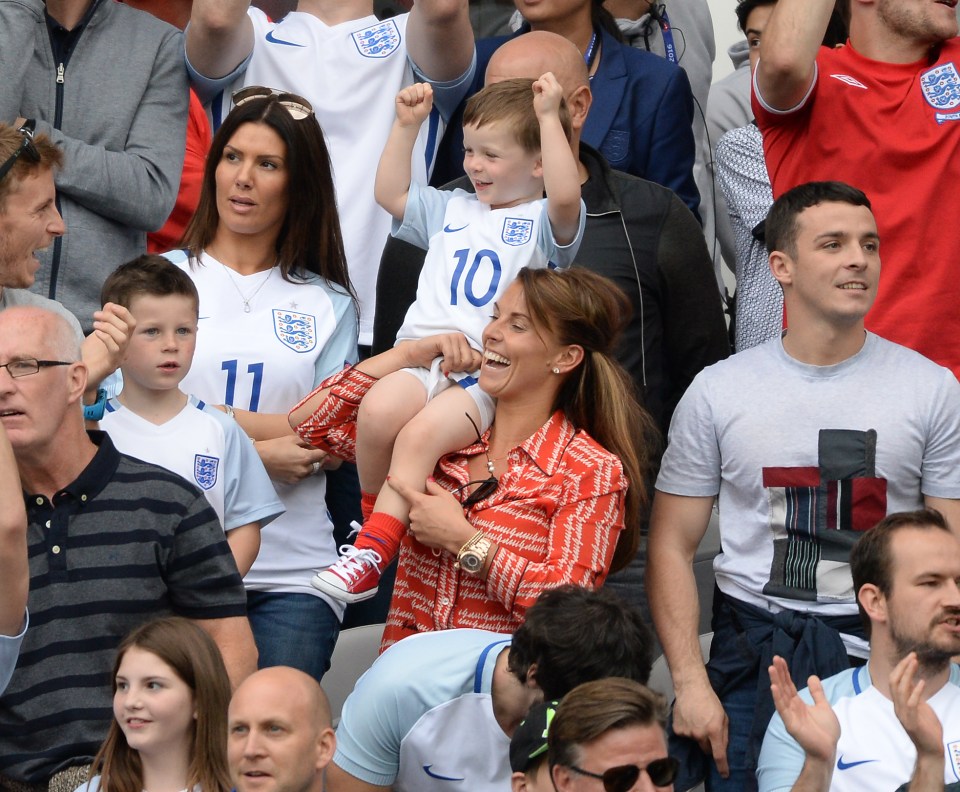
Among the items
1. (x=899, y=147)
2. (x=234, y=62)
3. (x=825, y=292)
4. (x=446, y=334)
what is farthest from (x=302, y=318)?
(x=899, y=147)

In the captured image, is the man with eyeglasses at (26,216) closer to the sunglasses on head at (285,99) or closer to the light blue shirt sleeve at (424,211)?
the sunglasses on head at (285,99)

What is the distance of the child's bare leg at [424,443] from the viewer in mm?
3955

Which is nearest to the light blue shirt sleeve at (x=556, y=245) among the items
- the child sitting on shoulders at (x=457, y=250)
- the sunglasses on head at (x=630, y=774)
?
the child sitting on shoulders at (x=457, y=250)

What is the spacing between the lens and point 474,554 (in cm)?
377

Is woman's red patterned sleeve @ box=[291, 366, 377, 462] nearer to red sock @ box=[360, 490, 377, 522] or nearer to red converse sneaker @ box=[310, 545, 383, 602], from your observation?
red sock @ box=[360, 490, 377, 522]

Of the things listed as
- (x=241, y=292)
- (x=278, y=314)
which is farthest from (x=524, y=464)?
(x=241, y=292)

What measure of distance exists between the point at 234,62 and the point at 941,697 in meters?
2.79

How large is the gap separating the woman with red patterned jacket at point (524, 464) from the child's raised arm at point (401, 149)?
498 mm

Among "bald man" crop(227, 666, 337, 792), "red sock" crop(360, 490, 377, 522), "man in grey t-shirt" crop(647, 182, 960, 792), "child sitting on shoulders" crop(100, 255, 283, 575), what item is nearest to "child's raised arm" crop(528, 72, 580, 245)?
"man in grey t-shirt" crop(647, 182, 960, 792)

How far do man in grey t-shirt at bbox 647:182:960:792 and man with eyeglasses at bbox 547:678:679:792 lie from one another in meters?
0.92

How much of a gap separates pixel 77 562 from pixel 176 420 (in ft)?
1.99

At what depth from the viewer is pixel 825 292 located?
427cm

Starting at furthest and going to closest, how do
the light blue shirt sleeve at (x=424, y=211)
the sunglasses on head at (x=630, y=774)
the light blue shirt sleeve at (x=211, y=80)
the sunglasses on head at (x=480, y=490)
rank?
the light blue shirt sleeve at (x=211, y=80) < the light blue shirt sleeve at (x=424, y=211) < the sunglasses on head at (x=480, y=490) < the sunglasses on head at (x=630, y=774)

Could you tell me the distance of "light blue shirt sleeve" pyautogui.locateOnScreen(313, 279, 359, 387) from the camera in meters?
4.62
